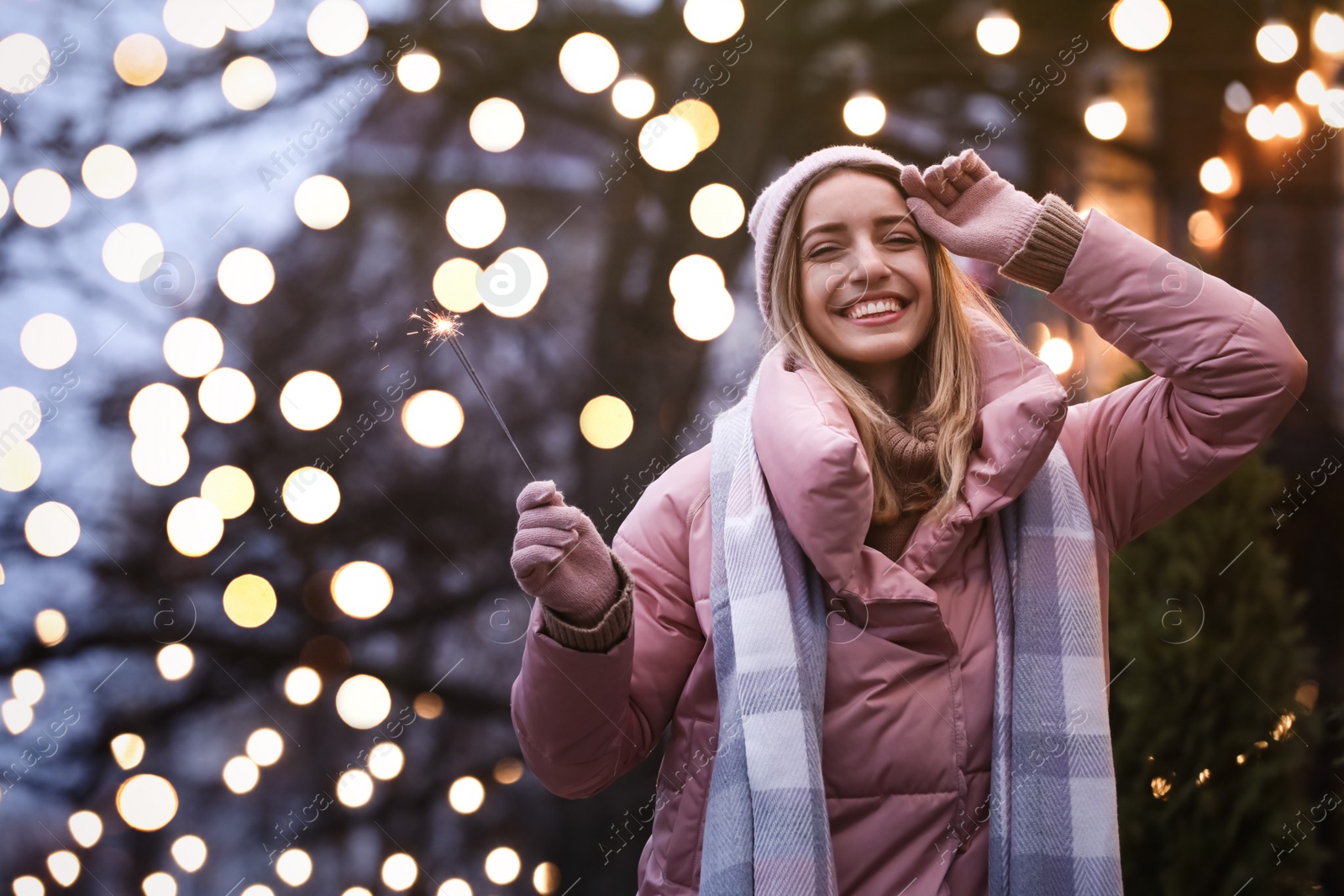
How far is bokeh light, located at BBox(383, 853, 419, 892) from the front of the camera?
2.21 metres

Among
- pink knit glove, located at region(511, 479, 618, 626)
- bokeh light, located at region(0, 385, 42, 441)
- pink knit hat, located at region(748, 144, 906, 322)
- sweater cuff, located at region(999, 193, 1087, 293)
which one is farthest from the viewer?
bokeh light, located at region(0, 385, 42, 441)

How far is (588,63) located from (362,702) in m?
1.58

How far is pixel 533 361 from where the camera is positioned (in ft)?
7.46

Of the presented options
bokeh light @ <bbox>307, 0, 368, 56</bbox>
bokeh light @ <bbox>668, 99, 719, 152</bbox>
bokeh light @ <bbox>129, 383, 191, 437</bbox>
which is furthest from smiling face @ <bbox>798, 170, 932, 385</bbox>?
bokeh light @ <bbox>129, 383, 191, 437</bbox>

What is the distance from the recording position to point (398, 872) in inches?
87.3

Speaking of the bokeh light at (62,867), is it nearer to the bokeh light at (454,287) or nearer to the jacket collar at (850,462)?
the bokeh light at (454,287)

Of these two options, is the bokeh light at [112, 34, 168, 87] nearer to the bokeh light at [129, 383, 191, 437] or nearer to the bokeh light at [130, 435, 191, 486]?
the bokeh light at [129, 383, 191, 437]

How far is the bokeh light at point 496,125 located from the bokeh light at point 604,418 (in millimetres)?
641

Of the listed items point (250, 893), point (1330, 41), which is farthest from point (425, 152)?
point (1330, 41)

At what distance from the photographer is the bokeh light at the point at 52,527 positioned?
2.12 meters

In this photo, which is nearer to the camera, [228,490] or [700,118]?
[228,490]

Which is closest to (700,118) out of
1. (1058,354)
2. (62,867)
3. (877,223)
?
(1058,354)

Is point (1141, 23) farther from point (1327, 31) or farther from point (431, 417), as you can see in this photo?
point (431, 417)

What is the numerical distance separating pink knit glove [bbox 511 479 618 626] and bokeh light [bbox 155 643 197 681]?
4.66 feet
